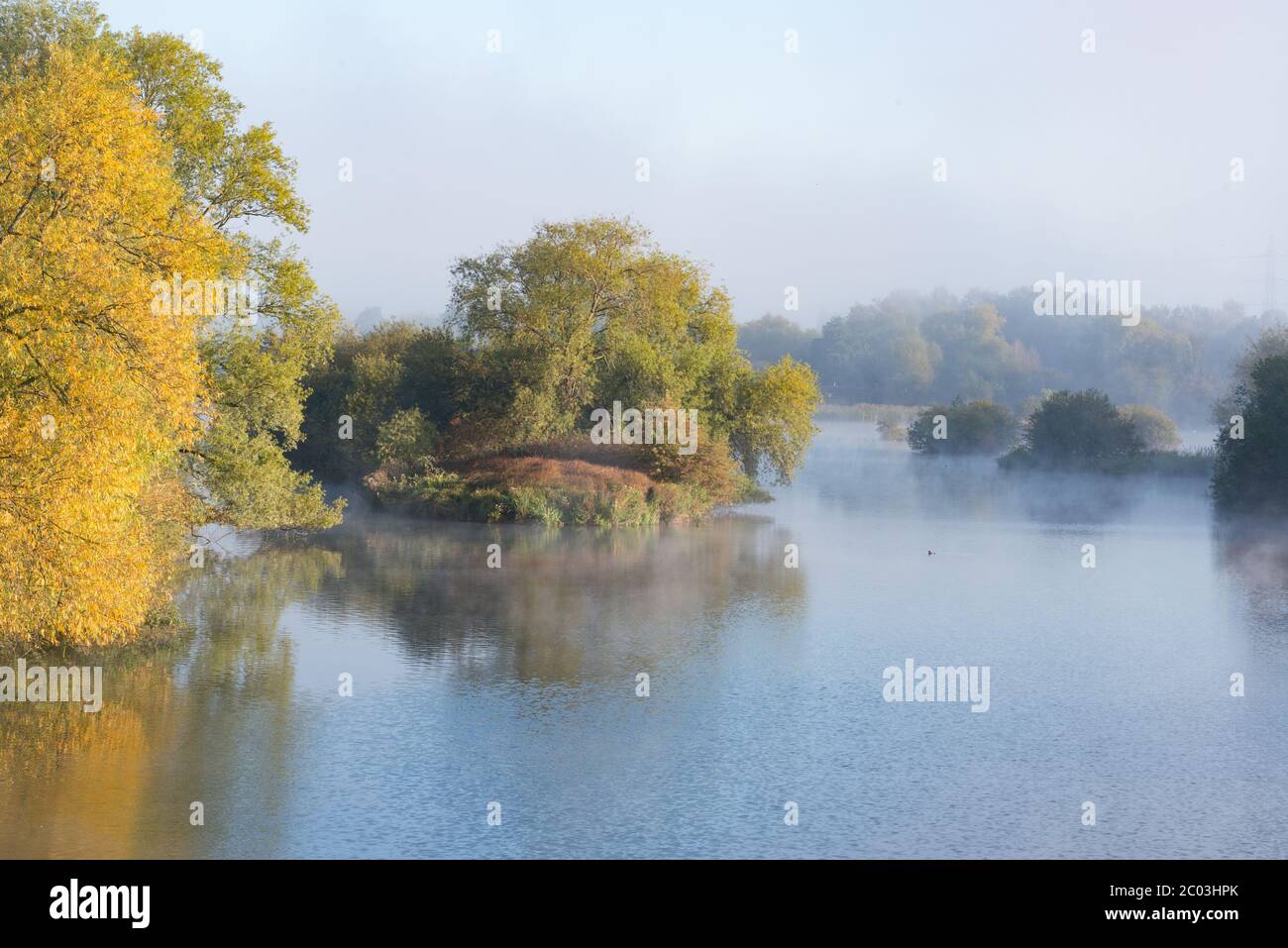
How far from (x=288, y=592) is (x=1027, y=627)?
53.2 feet

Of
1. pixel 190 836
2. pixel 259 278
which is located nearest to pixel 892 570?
pixel 259 278

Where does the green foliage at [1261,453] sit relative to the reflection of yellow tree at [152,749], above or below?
above

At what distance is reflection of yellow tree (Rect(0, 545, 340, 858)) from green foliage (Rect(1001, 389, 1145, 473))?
2413 inches

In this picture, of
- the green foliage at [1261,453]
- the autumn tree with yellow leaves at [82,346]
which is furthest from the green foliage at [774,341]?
the autumn tree with yellow leaves at [82,346]

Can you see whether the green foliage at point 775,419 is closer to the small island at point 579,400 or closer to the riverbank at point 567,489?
the small island at point 579,400

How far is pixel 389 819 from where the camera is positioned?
13367 mm

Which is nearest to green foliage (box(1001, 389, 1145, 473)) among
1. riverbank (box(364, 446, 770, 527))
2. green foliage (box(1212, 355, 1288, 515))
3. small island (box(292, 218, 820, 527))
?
green foliage (box(1212, 355, 1288, 515))

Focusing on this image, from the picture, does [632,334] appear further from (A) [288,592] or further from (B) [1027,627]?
(B) [1027,627]

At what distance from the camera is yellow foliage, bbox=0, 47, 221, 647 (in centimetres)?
1539

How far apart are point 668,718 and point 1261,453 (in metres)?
42.6

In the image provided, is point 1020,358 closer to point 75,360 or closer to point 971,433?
point 971,433

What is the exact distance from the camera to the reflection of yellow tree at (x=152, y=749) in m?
12.9

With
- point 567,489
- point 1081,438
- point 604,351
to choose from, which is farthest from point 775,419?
point 1081,438

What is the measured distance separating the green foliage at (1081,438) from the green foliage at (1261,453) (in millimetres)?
19044
